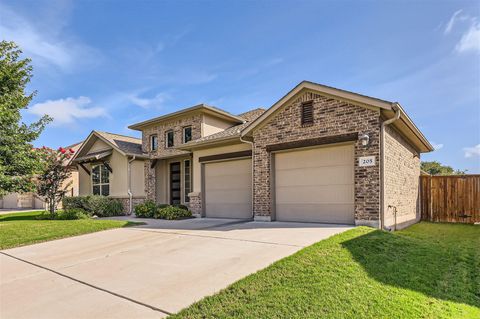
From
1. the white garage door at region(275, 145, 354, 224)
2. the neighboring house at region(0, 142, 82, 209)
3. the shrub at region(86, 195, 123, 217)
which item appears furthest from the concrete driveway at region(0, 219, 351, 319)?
the neighboring house at region(0, 142, 82, 209)

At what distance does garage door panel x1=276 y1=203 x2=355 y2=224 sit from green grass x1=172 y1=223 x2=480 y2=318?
2.57m

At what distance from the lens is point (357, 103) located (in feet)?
28.7

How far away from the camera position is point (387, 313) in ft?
11.7

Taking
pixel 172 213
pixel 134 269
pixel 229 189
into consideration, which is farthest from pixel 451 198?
pixel 134 269

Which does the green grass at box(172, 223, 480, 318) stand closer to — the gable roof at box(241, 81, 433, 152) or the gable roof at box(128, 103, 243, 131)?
the gable roof at box(241, 81, 433, 152)

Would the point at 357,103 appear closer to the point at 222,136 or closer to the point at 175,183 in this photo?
the point at 222,136

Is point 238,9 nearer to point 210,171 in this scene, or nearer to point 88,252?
point 210,171

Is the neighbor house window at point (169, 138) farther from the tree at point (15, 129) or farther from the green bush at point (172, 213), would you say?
the tree at point (15, 129)

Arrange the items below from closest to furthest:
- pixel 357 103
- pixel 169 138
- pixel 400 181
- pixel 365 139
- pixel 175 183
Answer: pixel 365 139, pixel 357 103, pixel 400 181, pixel 169 138, pixel 175 183

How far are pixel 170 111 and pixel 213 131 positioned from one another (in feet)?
8.91

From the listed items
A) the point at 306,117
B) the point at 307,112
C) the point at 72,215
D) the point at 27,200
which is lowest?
the point at 27,200

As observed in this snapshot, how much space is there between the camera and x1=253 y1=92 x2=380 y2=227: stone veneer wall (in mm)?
8430

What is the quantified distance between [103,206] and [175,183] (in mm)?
3988

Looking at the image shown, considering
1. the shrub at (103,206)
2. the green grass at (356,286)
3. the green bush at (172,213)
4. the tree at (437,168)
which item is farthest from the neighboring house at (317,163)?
the tree at (437,168)
